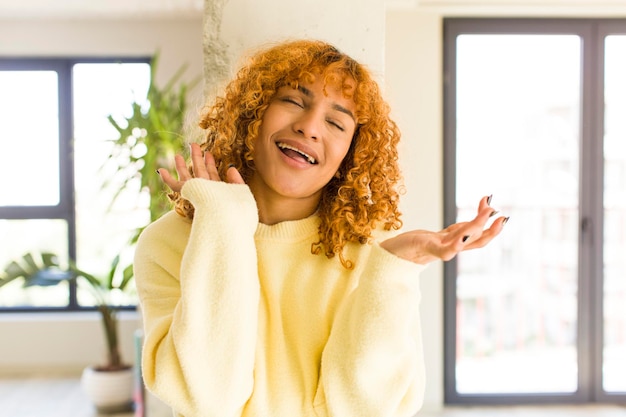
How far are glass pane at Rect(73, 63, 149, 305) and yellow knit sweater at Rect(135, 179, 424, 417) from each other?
4.27 m

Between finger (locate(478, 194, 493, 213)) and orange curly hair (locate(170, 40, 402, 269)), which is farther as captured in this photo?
orange curly hair (locate(170, 40, 402, 269))

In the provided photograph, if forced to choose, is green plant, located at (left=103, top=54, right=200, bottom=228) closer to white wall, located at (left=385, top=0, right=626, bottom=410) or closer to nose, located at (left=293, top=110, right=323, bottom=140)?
white wall, located at (left=385, top=0, right=626, bottom=410)

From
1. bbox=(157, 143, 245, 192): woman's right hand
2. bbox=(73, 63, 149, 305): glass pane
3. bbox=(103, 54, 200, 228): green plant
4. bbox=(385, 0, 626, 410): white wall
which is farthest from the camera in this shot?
bbox=(73, 63, 149, 305): glass pane

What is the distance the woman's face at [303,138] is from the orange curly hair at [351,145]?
2 cm

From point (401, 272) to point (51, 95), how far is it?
4890 mm

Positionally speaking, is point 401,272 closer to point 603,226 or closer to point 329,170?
point 329,170

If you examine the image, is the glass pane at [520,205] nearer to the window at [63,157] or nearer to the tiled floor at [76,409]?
the tiled floor at [76,409]

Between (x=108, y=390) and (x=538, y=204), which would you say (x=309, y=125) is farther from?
(x=538, y=204)

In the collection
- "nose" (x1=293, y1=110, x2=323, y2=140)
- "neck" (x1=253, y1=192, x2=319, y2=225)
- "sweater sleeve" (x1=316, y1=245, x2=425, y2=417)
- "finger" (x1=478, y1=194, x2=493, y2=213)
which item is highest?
"nose" (x1=293, y1=110, x2=323, y2=140)

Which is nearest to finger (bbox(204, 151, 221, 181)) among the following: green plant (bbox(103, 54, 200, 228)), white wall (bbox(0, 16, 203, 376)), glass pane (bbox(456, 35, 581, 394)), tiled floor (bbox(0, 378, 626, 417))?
green plant (bbox(103, 54, 200, 228))

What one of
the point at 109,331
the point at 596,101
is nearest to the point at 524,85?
the point at 596,101

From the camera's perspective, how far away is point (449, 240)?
0.99 m

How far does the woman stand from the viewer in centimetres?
107

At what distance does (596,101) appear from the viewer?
4371 millimetres
